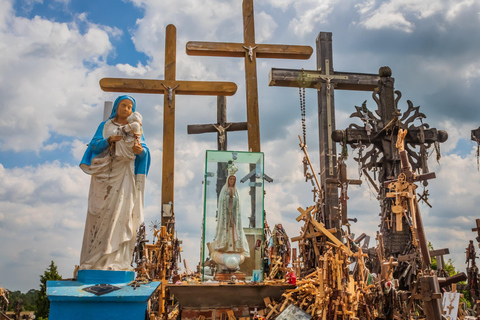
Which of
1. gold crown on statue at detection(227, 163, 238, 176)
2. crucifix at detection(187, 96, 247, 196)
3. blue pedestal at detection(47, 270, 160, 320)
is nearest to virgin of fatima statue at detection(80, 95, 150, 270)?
blue pedestal at detection(47, 270, 160, 320)

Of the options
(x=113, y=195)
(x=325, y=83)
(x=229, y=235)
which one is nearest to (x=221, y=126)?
(x=325, y=83)

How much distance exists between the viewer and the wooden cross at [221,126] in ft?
37.2

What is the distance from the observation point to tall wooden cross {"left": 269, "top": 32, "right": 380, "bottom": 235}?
1096 cm

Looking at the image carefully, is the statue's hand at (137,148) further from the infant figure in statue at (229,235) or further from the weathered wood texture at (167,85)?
the weathered wood texture at (167,85)

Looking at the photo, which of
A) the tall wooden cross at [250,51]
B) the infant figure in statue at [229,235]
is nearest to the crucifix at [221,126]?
the tall wooden cross at [250,51]

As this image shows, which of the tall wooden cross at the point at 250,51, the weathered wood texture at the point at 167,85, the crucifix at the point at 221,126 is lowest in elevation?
the crucifix at the point at 221,126

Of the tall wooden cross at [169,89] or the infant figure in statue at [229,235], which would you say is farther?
the tall wooden cross at [169,89]

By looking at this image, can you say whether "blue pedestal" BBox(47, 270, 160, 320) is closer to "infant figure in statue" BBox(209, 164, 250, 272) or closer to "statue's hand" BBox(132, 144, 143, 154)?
"statue's hand" BBox(132, 144, 143, 154)

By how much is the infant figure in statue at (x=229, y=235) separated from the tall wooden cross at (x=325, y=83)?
2.19 metres

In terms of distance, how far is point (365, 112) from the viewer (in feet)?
35.6

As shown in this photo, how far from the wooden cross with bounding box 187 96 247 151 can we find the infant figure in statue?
189 centimetres

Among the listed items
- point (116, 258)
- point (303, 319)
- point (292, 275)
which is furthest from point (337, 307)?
point (116, 258)

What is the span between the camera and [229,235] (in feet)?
31.2

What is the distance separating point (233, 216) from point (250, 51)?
401 centimetres
